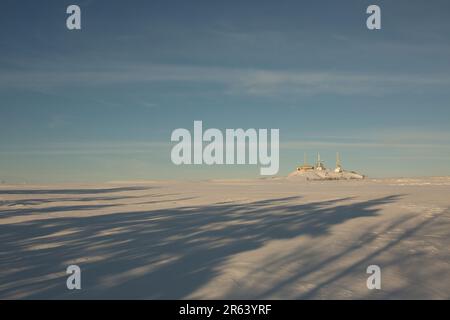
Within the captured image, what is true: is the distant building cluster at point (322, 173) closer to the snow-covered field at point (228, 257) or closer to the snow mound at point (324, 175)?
the snow mound at point (324, 175)

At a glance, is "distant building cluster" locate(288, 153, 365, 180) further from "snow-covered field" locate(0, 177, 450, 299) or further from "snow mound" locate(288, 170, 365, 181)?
"snow-covered field" locate(0, 177, 450, 299)

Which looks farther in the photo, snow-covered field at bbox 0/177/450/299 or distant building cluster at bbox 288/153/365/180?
distant building cluster at bbox 288/153/365/180

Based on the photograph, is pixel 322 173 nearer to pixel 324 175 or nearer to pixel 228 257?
pixel 324 175

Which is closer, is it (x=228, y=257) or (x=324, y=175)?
(x=228, y=257)

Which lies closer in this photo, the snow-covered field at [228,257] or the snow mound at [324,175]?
the snow-covered field at [228,257]

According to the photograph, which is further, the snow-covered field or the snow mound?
the snow mound

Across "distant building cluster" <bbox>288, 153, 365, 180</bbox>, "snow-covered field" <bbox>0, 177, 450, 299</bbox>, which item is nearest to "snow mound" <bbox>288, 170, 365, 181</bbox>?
"distant building cluster" <bbox>288, 153, 365, 180</bbox>

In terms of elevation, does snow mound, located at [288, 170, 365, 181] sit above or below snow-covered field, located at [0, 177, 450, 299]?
below

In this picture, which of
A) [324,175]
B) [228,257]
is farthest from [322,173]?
[228,257]

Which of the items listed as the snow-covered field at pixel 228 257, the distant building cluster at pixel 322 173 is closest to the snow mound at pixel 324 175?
the distant building cluster at pixel 322 173

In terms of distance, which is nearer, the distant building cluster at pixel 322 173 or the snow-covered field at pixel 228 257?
the snow-covered field at pixel 228 257

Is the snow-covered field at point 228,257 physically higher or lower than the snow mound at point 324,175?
higher
